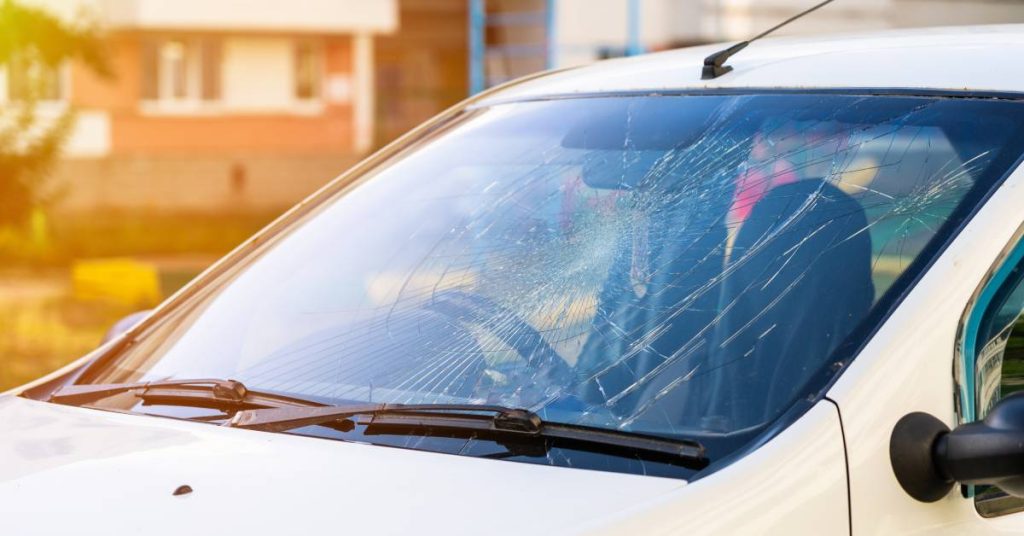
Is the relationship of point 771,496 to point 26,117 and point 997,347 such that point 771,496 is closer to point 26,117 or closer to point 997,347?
point 997,347

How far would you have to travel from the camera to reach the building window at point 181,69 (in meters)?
29.2

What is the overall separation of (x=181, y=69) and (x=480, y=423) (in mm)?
28364

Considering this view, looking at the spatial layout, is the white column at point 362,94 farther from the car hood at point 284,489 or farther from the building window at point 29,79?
the car hood at point 284,489

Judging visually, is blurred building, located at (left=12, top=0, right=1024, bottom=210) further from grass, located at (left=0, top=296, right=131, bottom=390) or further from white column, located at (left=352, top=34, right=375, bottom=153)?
grass, located at (left=0, top=296, right=131, bottom=390)

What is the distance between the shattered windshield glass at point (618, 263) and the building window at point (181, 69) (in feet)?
89.2

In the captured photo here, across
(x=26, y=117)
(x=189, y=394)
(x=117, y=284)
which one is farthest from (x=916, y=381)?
(x=26, y=117)


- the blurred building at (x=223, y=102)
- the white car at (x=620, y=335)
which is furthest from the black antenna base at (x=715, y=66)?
the blurred building at (x=223, y=102)

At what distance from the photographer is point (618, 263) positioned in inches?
97.3

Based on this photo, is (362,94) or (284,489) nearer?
(284,489)

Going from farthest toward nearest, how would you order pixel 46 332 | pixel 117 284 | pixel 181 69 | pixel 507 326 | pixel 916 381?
pixel 181 69 → pixel 117 284 → pixel 46 332 → pixel 507 326 → pixel 916 381

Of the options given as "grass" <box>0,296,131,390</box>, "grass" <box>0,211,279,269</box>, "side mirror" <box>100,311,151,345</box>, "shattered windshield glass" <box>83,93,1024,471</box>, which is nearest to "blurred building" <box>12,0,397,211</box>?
"grass" <box>0,211,279,269</box>

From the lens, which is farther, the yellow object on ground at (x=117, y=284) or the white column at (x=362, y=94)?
the white column at (x=362, y=94)

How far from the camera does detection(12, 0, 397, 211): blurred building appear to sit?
27000 mm

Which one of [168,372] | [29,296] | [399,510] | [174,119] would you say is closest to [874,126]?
[399,510]
